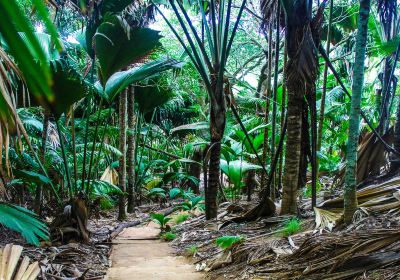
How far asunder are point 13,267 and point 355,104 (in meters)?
2.94

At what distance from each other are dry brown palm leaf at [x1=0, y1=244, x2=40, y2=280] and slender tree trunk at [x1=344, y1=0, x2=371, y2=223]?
2.66 meters

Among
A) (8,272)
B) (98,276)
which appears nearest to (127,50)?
(98,276)

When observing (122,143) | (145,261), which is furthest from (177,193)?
(145,261)

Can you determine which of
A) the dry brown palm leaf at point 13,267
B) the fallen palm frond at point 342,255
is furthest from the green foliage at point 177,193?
the dry brown palm leaf at point 13,267

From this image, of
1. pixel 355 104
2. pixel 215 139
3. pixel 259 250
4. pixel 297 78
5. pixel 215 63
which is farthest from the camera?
pixel 215 139

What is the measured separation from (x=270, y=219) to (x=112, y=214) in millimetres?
5118

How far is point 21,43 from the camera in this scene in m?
0.39

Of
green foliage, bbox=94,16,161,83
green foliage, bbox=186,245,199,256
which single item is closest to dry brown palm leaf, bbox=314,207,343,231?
green foliage, bbox=186,245,199,256

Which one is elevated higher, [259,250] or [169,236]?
[259,250]

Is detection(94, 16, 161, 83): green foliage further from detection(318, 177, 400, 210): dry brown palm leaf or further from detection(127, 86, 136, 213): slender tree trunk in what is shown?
detection(127, 86, 136, 213): slender tree trunk

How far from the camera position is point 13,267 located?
2689 mm

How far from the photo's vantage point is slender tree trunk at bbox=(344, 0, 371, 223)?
3633mm

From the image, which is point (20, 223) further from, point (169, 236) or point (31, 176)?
point (169, 236)

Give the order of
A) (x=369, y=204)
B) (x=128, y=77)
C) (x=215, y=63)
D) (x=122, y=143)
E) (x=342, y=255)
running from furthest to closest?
(x=122, y=143) < (x=215, y=63) < (x=128, y=77) < (x=369, y=204) < (x=342, y=255)
